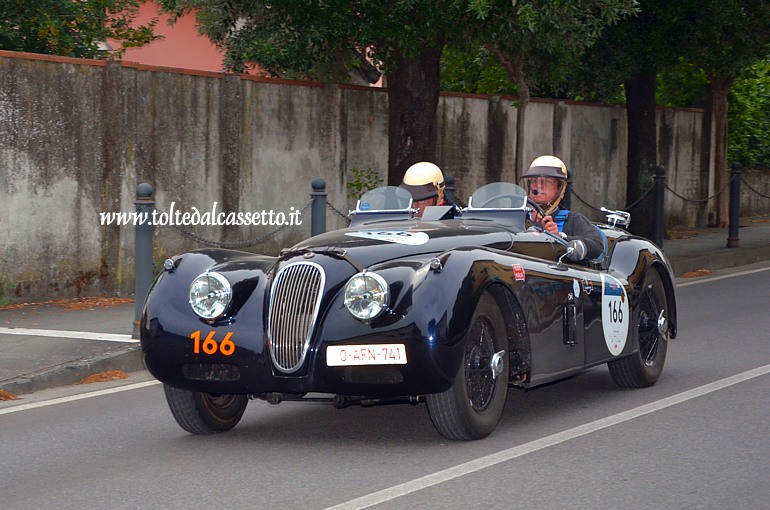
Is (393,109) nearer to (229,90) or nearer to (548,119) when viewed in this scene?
(229,90)

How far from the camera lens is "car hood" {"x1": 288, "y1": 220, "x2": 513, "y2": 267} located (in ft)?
23.2

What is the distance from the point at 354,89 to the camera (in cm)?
1742

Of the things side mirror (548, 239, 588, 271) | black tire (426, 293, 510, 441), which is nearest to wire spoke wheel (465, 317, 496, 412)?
black tire (426, 293, 510, 441)

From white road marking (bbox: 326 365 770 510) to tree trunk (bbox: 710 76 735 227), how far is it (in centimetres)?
1569

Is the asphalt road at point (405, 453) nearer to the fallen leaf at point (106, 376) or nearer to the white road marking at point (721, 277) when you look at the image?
the fallen leaf at point (106, 376)

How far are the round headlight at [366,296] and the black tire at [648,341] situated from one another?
2602 mm

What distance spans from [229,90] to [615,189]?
9.73m

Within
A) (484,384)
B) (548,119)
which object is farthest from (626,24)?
(484,384)

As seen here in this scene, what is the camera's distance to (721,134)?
2477 centimetres

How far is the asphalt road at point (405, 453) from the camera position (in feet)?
19.1

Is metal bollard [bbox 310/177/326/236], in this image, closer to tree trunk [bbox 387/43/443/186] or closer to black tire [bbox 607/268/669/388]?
tree trunk [bbox 387/43/443/186]

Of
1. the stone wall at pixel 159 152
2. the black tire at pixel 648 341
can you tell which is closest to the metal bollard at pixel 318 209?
the stone wall at pixel 159 152

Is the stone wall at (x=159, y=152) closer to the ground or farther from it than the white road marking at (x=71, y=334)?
farther from it

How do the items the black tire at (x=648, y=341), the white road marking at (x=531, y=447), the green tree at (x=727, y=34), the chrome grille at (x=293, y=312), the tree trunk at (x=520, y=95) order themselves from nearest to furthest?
the white road marking at (x=531, y=447) → the chrome grille at (x=293, y=312) → the black tire at (x=648, y=341) → the tree trunk at (x=520, y=95) → the green tree at (x=727, y=34)
